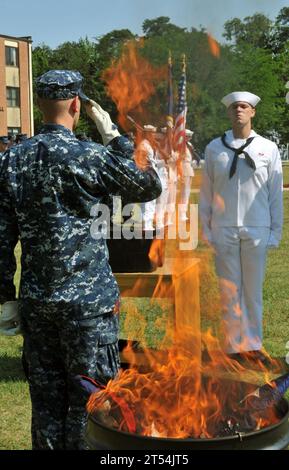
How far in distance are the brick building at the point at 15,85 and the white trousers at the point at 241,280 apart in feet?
159

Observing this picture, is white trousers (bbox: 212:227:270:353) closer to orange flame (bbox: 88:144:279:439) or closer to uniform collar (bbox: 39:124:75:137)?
orange flame (bbox: 88:144:279:439)

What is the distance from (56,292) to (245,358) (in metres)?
3.03

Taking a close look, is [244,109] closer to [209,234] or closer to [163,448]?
Answer: [209,234]

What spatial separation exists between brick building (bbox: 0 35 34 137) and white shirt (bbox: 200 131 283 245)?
48465 mm

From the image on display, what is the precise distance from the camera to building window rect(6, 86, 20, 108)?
175ft

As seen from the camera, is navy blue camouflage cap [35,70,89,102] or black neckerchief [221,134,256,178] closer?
navy blue camouflage cap [35,70,89,102]

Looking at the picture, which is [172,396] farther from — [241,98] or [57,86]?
[241,98]

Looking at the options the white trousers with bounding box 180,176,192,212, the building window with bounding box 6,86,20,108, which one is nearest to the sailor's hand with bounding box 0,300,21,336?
the white trousers with bounding box 180,176,192,212

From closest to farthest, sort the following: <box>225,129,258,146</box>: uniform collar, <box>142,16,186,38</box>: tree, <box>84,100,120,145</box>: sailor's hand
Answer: <box>84,100,120,145</box>: sailor's hand
<box>142,16,186,38</box>: tree
<box>225,129,258,146</box>: uniform collar

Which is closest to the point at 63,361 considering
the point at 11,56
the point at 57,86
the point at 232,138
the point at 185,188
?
the point at 57,86

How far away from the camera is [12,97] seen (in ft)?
177

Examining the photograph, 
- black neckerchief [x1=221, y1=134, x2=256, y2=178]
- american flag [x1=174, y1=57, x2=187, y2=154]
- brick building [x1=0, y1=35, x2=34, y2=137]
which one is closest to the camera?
black neckerchief [x1=221, y1=134, x2=256, y2=178]

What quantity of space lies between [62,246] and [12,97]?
53518mm

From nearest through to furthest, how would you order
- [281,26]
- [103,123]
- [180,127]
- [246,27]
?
[103,123]
[246,27]
[180,127]
[281,26]
